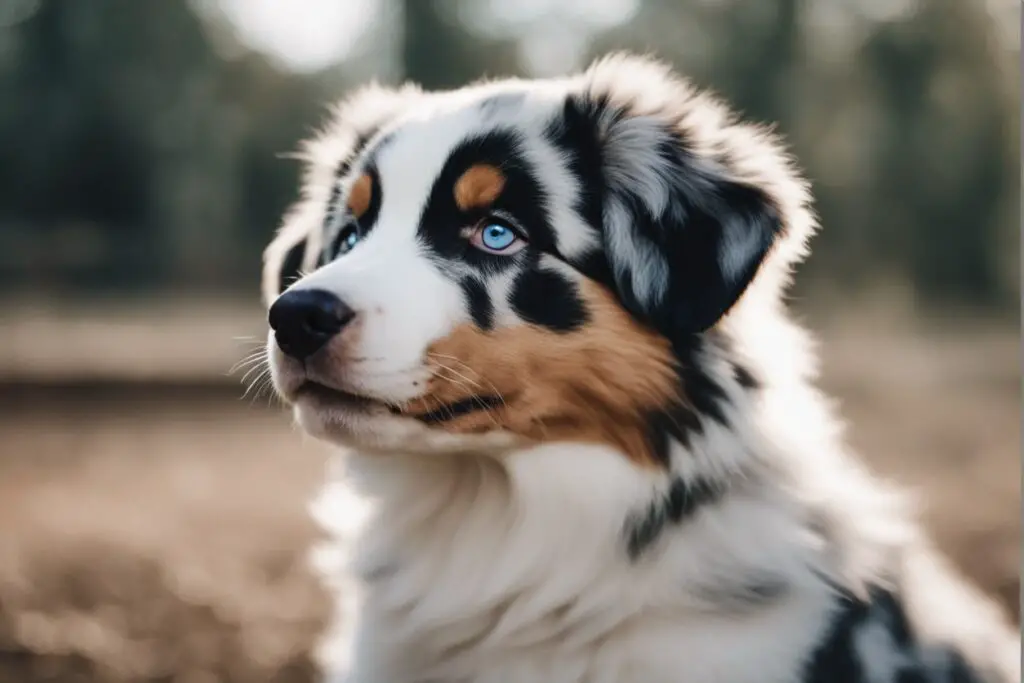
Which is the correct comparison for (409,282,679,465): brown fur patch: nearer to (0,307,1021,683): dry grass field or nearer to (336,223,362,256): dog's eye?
(336,223,362,256): dog's eye

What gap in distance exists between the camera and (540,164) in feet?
9.87

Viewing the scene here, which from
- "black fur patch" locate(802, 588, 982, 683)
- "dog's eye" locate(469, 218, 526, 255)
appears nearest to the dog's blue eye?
"dog's eye" locate(469, 218, 526, 255)

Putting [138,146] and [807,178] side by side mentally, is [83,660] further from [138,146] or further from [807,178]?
[138,146]

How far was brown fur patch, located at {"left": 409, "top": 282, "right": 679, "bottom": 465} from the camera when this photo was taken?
280 cm

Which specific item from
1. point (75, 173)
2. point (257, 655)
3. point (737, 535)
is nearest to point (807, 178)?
point (737, 535)

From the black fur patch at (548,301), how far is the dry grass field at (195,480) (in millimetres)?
1433

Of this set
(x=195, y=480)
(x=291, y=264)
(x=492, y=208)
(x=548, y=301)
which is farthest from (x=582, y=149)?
(x=195, y=480)

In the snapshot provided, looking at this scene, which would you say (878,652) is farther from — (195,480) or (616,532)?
(195,480)

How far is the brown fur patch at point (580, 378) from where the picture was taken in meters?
2.80

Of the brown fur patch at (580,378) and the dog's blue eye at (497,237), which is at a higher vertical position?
the dog's blue eye at (497,237)

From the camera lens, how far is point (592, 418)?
2932 millimetres

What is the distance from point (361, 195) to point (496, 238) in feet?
1.58

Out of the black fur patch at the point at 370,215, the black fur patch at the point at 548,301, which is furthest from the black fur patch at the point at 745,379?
the black fur patch at the point at 370,215

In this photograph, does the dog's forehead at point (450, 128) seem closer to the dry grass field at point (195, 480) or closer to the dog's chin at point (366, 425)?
the dog's chin at point (366, 425)
